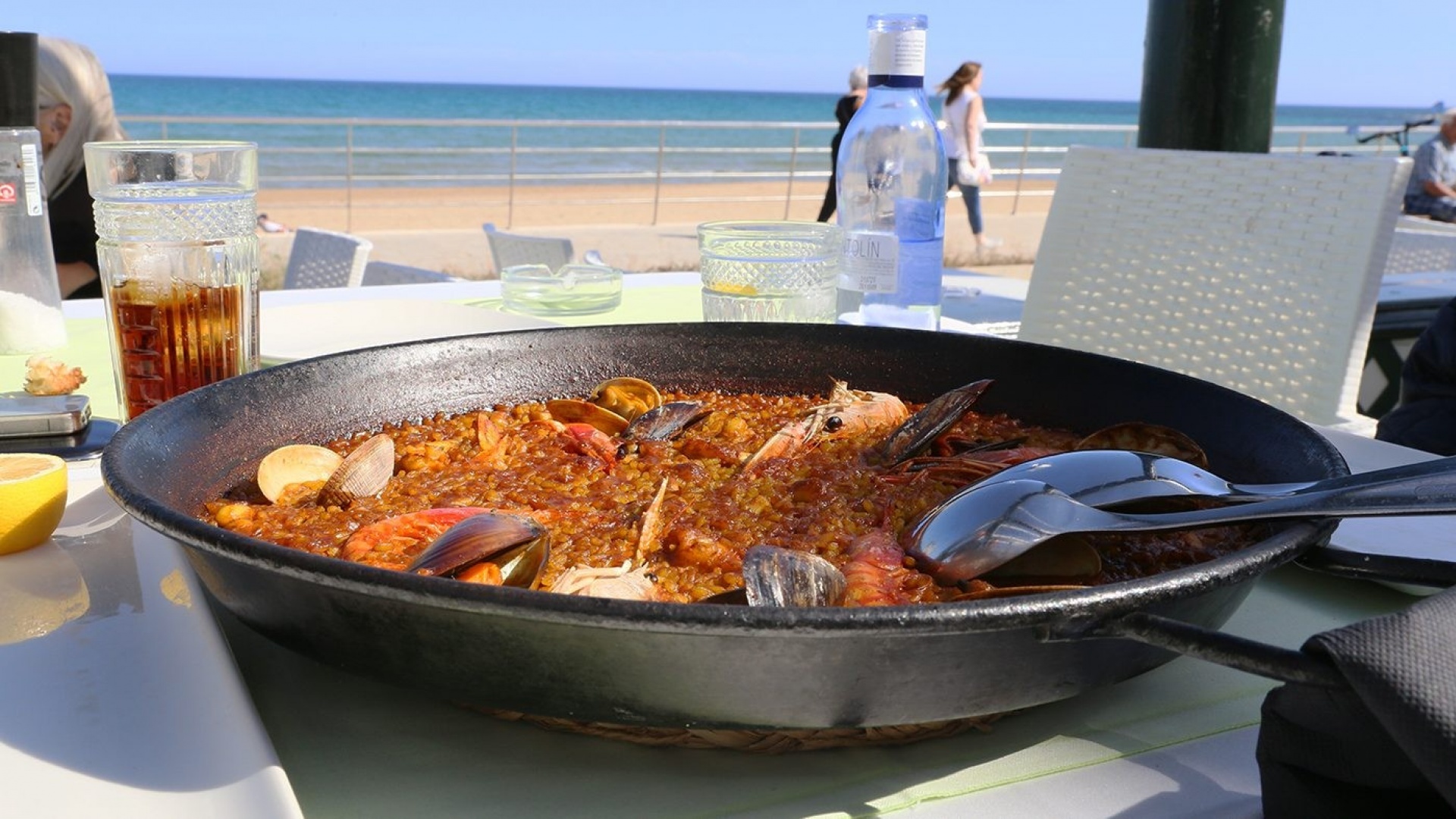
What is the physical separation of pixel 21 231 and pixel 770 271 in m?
1.26

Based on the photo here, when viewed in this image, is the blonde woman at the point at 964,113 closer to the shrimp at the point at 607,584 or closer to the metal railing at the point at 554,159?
the metal railing at the point at 554,159

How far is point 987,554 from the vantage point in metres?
0.84

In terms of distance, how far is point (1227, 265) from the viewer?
254 centimetres

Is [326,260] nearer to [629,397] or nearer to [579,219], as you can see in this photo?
[629,397]

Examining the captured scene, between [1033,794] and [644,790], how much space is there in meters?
0.24

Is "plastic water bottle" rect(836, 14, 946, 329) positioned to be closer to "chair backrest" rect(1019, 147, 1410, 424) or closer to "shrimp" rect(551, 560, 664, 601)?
"chair backrest" rect(1019, 147, 1410, 424)

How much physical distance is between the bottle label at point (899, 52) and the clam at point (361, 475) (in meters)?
1.03

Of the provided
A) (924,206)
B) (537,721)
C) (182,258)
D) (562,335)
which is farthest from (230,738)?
(924,206)

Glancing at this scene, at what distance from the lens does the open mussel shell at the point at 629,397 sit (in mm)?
1358

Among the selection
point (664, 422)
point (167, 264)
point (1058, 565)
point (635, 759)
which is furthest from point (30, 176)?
point (1058, 565)

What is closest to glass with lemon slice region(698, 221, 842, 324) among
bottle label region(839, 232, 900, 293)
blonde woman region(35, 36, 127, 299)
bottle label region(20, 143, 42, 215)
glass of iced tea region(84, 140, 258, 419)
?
bottle label region(839, 232, 900, 293)

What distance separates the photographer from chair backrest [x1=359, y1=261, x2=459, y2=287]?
14.4 ft

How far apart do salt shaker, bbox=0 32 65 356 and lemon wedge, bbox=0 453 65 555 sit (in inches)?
41.1

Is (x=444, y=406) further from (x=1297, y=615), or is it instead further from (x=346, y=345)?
(x=1297, y=615)
